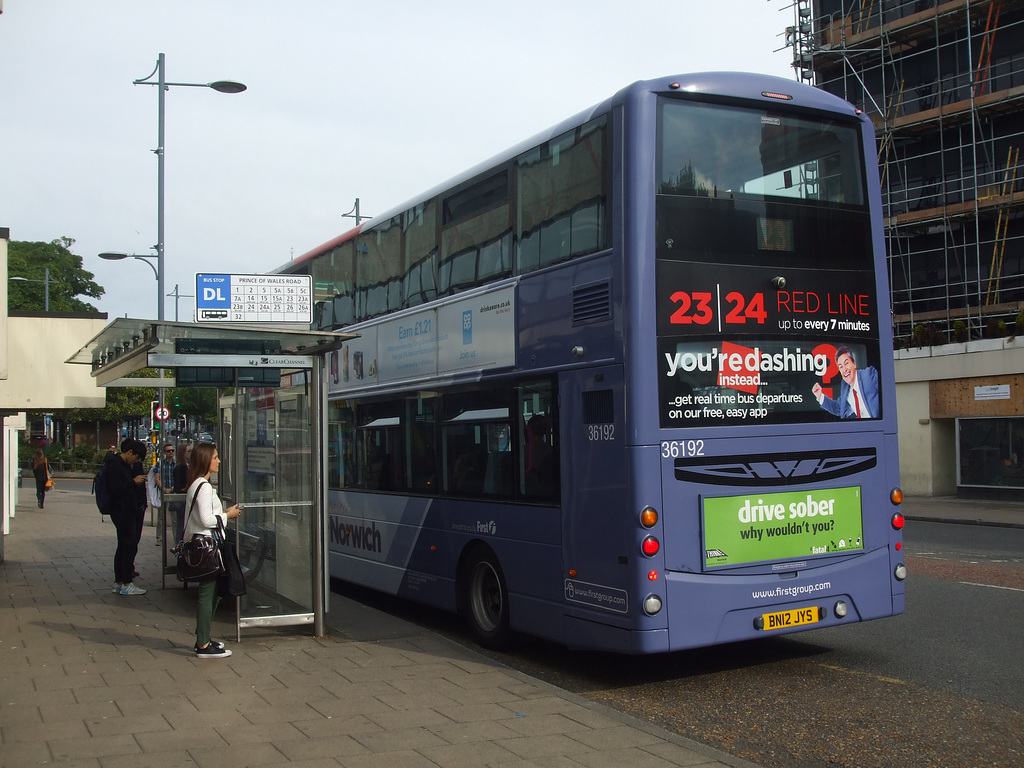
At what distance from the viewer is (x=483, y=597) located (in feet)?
31.6

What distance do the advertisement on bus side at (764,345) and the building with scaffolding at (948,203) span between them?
70.4ft

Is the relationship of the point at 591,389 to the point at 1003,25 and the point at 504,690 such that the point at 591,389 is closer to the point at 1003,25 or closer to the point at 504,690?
the point at 504,690

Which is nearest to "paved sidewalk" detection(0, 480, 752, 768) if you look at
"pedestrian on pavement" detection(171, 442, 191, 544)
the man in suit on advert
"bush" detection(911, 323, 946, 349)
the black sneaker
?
the black sneaker

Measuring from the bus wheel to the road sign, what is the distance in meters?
3.87

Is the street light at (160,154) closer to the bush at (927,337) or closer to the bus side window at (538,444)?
the bus side window at (538,444)

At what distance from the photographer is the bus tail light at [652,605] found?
23.6 feet

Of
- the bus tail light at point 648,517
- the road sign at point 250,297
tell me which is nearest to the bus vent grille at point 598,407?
the bus tail light at point 648,517

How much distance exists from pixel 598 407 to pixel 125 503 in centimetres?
687

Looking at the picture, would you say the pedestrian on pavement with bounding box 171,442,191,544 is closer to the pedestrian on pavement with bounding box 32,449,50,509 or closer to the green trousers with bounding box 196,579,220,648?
the green trousers with bounding box 196,579,220,648

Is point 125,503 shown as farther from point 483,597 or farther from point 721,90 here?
point 721,90

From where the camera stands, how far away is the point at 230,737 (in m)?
6.17

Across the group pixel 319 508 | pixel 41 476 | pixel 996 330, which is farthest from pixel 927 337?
pixel 41 476

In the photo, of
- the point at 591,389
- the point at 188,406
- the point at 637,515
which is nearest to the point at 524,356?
the point at 591,389

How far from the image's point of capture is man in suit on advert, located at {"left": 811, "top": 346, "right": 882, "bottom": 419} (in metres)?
8.06
